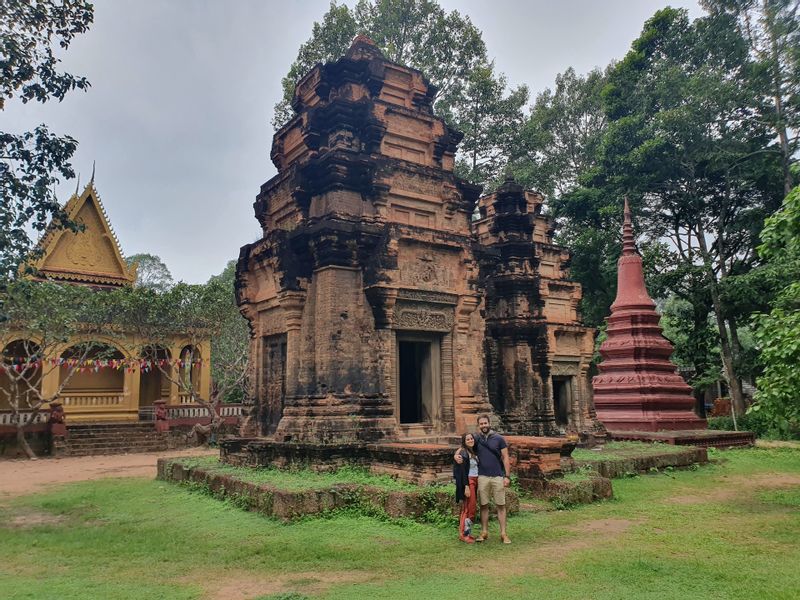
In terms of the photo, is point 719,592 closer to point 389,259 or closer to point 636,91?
point 389,259

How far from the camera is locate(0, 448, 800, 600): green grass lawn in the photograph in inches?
219

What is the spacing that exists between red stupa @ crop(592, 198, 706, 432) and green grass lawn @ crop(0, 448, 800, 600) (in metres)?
7.80

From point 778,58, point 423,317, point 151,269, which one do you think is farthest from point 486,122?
point 151,269

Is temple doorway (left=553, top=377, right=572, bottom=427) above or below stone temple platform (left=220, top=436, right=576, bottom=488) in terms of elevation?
above

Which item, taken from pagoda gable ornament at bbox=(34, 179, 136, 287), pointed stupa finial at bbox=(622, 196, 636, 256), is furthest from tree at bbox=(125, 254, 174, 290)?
pointed stupa finial at bbox=(622, 196, 636, 256)

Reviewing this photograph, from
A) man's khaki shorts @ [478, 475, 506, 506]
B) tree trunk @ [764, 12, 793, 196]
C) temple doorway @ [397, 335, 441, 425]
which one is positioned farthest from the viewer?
tree trunk @ [764, 12, 793, 196]

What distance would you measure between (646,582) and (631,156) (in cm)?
2348

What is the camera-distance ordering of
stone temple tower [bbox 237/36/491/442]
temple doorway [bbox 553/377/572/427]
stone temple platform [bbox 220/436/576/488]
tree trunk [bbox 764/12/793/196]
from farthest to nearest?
tree trunk [bbox 764/12/793/196], temple doorway [bbox 553/377/572/427], stone temple tower [bbox 237/36/491/442], stone temple platform [bbox 220/436/576/488]

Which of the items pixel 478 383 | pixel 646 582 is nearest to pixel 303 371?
pixel 478 383

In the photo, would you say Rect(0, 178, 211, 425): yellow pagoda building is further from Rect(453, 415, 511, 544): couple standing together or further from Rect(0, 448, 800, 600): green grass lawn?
Rect(453, 415, 511, 544): couple standing together

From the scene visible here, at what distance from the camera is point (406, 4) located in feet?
98.5

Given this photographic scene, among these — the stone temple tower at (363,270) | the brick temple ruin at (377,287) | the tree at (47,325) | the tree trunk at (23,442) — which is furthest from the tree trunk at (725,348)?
the tree trunk at (23,442)

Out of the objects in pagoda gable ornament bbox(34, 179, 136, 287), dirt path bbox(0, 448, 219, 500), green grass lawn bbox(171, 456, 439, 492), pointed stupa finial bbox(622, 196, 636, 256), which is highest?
pagoda gable ornament bbox(34, 179, 136, 287)

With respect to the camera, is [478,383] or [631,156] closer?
[478,383]
